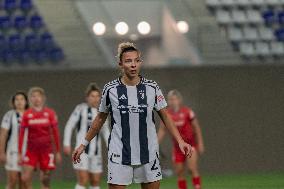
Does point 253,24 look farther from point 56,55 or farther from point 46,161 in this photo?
point 46,161

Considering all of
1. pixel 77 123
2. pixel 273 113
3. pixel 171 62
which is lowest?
pixel 77 123

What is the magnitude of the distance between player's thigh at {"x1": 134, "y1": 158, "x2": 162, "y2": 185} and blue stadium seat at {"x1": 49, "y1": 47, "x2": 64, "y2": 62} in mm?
16490

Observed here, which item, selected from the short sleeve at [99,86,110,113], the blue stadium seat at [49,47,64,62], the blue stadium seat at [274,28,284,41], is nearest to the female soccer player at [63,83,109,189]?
the short sleeve at [99,86,110,113]

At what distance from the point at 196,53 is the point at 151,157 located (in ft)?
53.6

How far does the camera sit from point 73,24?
86.8ft

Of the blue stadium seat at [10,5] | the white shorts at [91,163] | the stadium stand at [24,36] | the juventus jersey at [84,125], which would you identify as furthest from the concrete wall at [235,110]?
the white shorts at [91,163]

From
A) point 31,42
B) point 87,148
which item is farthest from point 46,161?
point 31,42

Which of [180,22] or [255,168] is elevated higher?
[180,22]

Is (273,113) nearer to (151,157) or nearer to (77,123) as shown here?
(77,123)

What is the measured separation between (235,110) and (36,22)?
6605 millimetres

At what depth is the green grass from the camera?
18.7m

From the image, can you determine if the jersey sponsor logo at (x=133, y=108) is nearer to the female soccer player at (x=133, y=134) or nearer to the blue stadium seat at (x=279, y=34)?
the female soccer player at (x=133, y=134)

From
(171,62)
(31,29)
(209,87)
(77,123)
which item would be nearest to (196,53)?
(171,62)

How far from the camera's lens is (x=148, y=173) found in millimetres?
9070
